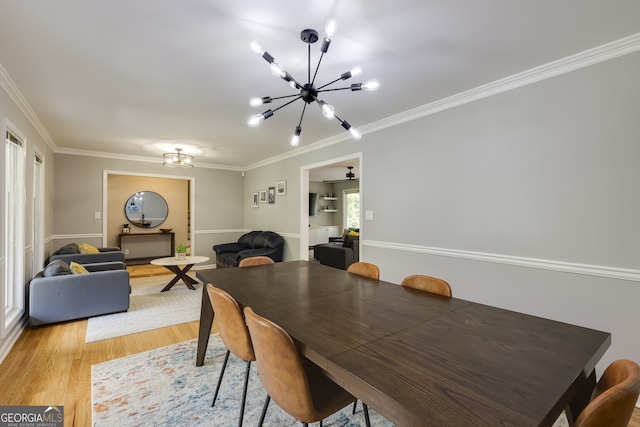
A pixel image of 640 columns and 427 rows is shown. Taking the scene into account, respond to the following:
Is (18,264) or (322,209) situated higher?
(322,209)

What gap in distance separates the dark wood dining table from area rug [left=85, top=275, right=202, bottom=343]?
2.17 m

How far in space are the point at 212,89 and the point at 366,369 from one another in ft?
8.73

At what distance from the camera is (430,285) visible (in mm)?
1965

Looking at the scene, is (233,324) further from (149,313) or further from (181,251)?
(181,251)

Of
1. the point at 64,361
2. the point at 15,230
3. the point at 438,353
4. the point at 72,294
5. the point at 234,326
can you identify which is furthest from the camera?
the point at 72,294

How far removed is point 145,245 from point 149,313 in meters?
4.34

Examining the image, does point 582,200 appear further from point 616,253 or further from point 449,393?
point 449,393

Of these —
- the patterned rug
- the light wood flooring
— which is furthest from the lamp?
the patterned rug

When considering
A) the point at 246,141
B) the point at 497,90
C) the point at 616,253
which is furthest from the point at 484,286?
the point at 246,141

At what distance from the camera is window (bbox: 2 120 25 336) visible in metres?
3.01

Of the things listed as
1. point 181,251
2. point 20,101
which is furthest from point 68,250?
point 20,101

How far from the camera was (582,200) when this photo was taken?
215 cm

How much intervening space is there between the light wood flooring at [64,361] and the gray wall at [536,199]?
0.86 m

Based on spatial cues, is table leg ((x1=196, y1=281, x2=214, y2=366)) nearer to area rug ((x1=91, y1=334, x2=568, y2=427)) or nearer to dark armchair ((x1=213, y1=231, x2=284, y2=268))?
area rug ((x1=91, y1=334, x2=568, y2=427))
